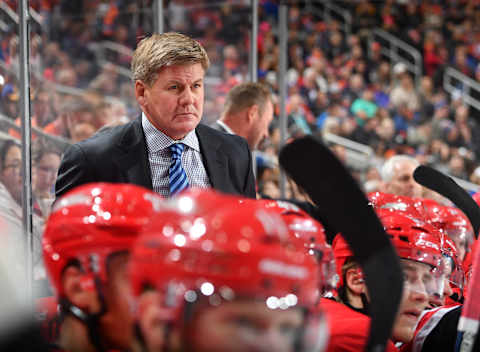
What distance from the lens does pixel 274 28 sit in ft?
25.8

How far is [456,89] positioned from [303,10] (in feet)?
9.94

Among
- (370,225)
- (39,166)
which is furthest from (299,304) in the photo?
(39,166)

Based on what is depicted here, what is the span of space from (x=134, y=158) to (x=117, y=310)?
88 centimetres

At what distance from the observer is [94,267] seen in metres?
1.08

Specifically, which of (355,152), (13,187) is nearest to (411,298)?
(13,187)

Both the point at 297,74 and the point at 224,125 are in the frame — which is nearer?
the point at 224,125

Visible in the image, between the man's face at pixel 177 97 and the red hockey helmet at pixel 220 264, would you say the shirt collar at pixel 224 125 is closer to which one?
the man's face at pixel 177 97

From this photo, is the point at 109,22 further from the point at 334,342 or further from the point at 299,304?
the point at 299,304

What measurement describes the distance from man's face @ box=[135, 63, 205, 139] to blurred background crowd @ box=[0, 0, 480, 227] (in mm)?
767

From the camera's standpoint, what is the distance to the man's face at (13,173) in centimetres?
244

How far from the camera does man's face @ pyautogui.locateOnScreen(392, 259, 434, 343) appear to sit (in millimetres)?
1648

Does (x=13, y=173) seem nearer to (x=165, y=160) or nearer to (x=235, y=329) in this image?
(x=165, y=160)

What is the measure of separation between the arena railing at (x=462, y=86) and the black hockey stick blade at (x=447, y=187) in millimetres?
9458

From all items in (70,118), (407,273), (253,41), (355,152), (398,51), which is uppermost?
(253,41)
